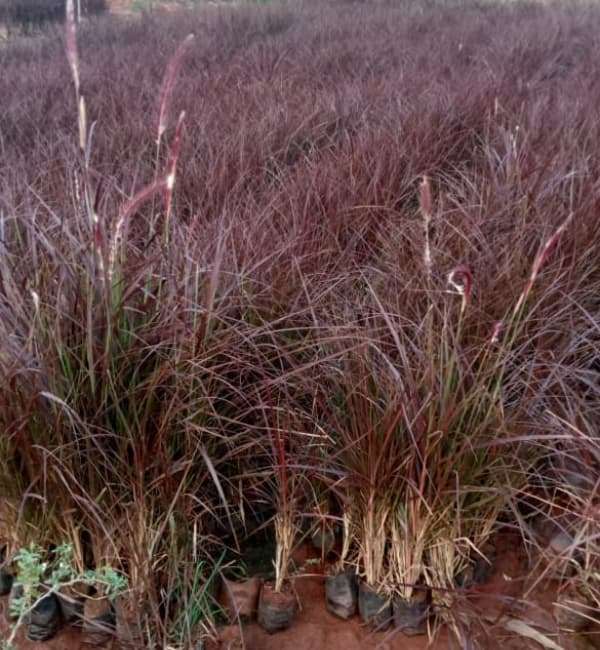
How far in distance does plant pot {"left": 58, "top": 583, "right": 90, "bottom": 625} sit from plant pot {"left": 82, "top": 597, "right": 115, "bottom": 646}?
23 millimetres

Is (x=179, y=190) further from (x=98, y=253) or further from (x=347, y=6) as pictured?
(x=347, y=6)

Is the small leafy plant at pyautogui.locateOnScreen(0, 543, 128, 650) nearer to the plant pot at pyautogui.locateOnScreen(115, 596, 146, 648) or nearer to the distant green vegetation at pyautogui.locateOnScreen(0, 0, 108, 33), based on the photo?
the plant pot at pyautogui.locateOnScreen(115, 596, 146, 648)

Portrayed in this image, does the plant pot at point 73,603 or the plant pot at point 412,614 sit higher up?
the plant pot at point 73,603

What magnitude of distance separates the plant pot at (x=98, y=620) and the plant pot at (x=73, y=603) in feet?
0.08

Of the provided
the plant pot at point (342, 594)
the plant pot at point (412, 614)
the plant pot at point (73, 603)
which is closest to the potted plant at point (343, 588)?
the plant pot at point (342, 594)

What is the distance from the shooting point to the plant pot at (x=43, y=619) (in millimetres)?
1547

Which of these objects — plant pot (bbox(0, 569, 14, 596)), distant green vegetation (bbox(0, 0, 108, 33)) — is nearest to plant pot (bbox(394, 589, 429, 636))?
plant pot (bbox(0, 569, 14, 596))

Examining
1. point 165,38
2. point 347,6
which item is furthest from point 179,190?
point 347,6

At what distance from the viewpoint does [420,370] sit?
5.39ft

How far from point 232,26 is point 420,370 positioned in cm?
728

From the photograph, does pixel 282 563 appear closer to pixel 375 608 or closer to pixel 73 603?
pixel 375 608

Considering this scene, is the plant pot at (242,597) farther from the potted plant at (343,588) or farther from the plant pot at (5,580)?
the plant pot at (5,580)

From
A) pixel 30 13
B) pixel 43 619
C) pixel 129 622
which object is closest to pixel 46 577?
pixel 43 619

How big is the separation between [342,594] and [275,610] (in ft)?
0.49
